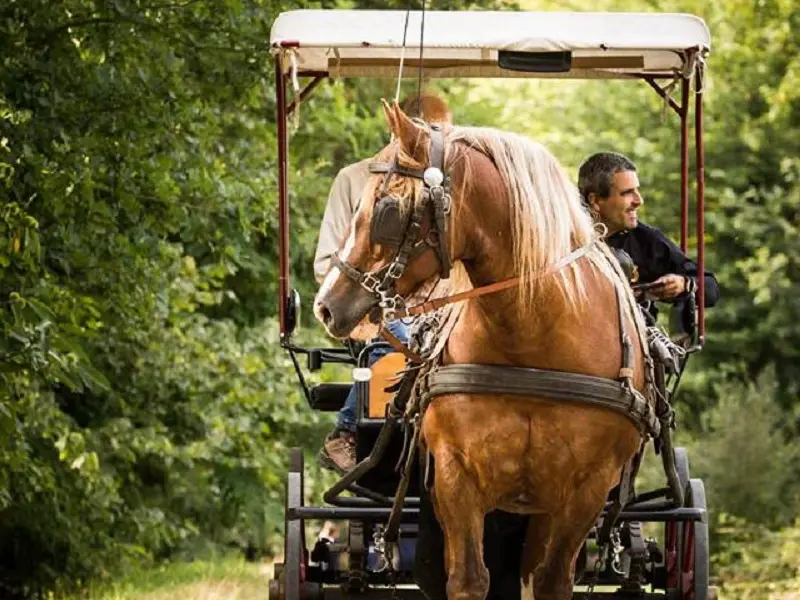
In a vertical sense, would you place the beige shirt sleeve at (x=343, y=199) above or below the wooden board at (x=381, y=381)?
above

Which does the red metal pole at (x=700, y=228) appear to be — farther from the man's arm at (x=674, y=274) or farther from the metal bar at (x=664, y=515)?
the metal bar at (x=664, y=515)

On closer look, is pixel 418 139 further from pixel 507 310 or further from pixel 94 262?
pixel 94 262

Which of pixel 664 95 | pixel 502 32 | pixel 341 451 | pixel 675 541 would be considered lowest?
pixel 675 541

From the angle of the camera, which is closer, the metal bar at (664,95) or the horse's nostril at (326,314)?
the horse's nostril at (326,314)

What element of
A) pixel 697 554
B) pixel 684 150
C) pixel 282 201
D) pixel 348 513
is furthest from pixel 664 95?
pixel 348 513

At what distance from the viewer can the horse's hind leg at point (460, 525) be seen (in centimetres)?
766

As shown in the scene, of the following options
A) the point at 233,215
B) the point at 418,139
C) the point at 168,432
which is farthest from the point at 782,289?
the point at 418,139

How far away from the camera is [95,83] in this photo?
1146 cm

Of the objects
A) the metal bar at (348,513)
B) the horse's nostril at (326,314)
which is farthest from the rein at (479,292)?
the metal bar at (348,513)

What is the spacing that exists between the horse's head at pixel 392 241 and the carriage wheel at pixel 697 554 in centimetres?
232

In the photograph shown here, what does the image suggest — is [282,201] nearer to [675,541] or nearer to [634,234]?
[634,234]

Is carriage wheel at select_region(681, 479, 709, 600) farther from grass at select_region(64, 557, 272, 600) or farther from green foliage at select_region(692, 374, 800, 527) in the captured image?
green foliage at select_region(692, 374, 800, 527)

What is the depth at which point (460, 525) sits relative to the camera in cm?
770

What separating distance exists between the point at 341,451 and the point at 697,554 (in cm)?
150
